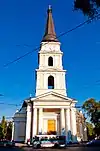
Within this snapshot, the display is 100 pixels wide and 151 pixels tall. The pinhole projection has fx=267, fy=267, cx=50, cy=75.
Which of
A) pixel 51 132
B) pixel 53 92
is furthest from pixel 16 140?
pixel 53 92

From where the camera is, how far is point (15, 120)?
→ 172 ft

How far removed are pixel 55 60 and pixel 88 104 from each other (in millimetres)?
13924

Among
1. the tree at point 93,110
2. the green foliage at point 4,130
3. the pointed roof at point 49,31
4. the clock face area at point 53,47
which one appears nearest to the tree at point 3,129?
the green foliage at point 4,130

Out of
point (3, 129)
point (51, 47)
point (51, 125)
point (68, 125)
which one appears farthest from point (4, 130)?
point (68, 125)

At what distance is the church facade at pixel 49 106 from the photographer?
48000 millimetres

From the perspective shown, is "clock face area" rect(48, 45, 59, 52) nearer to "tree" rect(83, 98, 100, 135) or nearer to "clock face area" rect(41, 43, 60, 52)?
"clock face area" rect(41, 43, 60, 52)

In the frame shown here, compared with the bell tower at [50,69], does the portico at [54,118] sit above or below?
below

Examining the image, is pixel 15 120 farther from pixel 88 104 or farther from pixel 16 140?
pixel 88 104

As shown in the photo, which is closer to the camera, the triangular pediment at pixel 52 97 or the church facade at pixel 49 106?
the church facade at pixel 49 106

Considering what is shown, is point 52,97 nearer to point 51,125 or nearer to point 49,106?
point 49,106

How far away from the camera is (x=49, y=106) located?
48938 mm

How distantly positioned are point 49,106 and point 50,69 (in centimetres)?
796

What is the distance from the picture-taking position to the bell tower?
51.6 metres

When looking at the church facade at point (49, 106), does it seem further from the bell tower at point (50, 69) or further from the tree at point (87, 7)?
the tree at point (87, 7)
